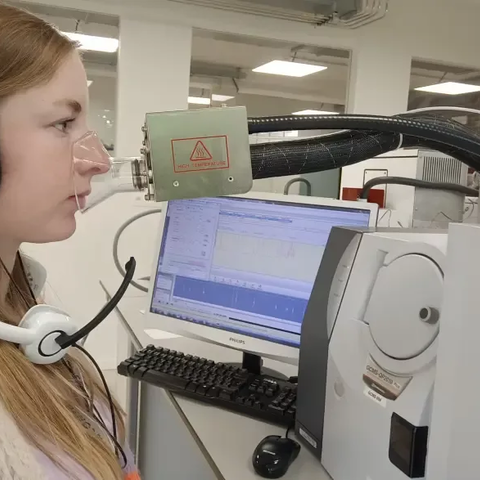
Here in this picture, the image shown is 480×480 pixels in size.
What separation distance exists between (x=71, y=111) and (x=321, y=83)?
523cm

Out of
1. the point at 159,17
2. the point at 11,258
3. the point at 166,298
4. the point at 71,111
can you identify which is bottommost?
the point at 166,298

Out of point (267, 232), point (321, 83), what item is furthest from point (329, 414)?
point (321, 83)

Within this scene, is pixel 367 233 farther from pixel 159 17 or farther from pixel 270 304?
pixel 159 17

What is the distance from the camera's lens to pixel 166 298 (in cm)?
124

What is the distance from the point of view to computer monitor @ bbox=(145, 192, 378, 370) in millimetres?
1038

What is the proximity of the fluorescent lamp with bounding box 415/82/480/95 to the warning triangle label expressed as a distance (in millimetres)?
4910

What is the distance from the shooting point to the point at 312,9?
3418 millimetres

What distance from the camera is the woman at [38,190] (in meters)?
0.63

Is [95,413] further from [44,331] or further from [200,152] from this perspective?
[200,152]

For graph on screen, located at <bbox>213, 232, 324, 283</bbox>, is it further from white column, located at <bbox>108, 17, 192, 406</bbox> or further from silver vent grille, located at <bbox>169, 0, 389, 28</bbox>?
silver vent grille, located at <bbox>169, 0, 389, 28</bbox>

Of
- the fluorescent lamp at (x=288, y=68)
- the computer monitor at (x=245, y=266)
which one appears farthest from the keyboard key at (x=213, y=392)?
the fluorescent lamp at (x=288, y=68)

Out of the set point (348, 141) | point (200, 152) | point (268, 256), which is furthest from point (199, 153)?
point (268, 256)

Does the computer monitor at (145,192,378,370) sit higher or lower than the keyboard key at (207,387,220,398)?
higher

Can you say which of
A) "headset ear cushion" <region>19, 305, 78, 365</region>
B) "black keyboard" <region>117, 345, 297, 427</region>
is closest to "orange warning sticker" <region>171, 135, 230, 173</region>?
"headset ear cushion" <region>19, 305, 78, 365</region>
